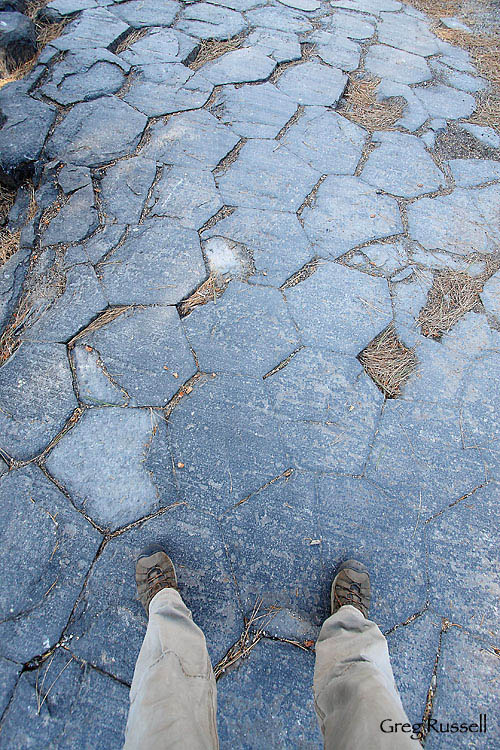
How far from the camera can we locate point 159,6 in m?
3.98

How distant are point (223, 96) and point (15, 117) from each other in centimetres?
138

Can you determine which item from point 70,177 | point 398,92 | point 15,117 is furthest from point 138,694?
point 398,92

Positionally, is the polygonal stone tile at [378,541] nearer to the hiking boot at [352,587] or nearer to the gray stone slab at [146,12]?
the hiking boot at [352,587]

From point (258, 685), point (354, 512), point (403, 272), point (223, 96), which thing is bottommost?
point (258, 685)

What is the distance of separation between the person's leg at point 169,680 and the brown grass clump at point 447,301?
158 cm

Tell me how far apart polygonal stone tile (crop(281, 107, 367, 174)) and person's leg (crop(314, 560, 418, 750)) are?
2384 millimetres

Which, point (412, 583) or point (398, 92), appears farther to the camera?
point (398, 92)

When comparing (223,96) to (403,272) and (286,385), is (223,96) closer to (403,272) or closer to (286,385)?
(403,272)

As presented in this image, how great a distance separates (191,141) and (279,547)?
2518mm

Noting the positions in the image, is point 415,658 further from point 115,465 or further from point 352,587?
point 115,465

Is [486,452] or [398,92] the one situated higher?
[398,92]

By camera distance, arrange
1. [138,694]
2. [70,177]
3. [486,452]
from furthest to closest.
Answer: [70,177] < [486,452] < [138,694]

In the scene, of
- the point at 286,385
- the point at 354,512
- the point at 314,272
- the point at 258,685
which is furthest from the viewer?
the point at 314,272

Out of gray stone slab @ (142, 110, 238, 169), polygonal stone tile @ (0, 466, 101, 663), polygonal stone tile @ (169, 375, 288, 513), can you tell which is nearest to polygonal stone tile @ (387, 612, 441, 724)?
polygonal stone tile @ (169, 375, 288, 513)
